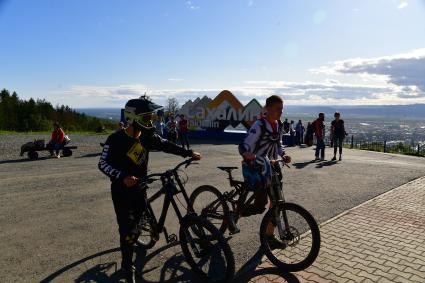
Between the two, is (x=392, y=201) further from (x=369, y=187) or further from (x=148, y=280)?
(x=148, y=280)

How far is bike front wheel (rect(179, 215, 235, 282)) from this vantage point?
416 centimetres

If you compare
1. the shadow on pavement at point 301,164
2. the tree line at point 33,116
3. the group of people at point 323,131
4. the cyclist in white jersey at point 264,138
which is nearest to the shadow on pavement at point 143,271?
the cyclist in white jersey at point 264,138

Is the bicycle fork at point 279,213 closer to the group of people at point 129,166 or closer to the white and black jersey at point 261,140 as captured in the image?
the white and black jersey at point 261,140

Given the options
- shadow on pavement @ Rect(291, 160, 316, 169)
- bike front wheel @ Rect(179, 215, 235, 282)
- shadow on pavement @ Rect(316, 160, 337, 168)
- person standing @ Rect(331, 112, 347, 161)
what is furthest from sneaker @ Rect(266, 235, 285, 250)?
person standing @ Rect(331, 112, 347, 161)

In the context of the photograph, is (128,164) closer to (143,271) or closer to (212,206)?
(143,271)

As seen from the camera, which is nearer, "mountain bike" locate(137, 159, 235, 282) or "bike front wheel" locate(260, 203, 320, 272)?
"mountain bike" locate(137, 159, 235, 282)

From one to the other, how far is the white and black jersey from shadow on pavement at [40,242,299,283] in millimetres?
1444

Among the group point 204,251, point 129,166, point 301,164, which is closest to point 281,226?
point 204,251

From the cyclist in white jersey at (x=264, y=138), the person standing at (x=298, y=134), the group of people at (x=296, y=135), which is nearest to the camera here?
the cyclist in white jersey at (x=264, y=138)

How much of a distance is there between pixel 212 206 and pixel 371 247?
2360mm

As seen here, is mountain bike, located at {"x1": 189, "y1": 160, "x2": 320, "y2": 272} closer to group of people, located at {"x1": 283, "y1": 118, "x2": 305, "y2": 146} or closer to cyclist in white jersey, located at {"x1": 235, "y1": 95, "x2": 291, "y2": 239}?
cyclist in white jersey, located at {"x1": 235, "y1": 95, "x2": 291, "y2": 239}

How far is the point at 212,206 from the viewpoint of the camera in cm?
555

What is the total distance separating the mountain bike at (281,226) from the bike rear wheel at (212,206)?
14 millimetres

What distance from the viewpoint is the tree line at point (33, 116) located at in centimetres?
5941
